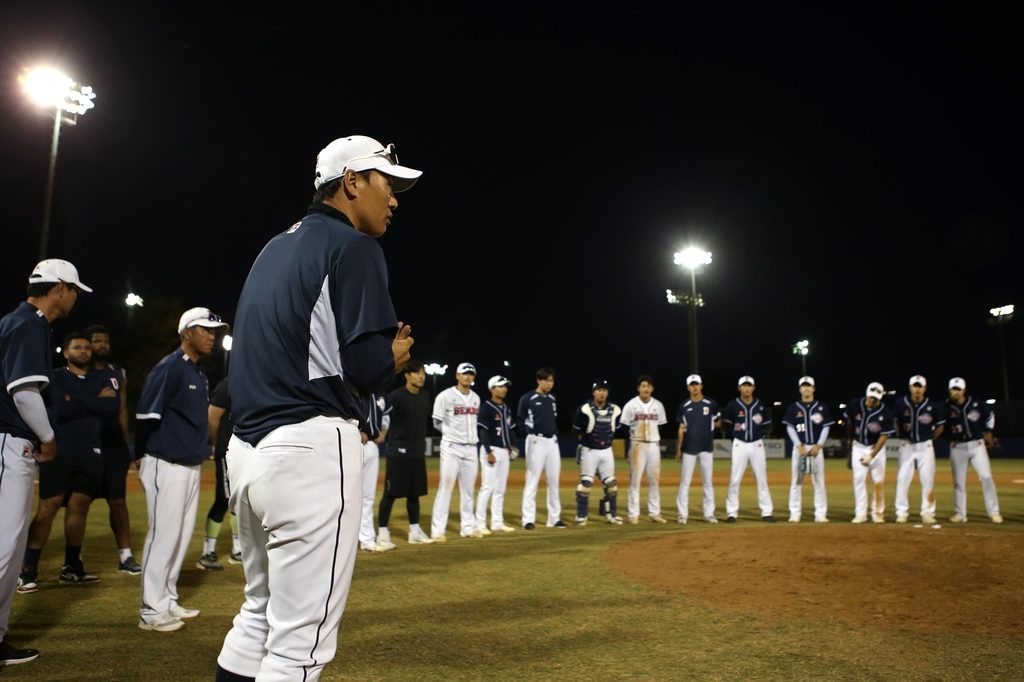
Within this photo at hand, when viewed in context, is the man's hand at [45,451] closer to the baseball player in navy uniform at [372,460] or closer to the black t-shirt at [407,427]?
the baseball player in navy uniform at [372,460]

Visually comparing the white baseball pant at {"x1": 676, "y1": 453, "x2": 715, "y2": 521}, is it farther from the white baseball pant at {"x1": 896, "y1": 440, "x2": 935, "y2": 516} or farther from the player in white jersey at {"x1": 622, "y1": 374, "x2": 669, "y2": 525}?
the white baseball pant at {"x1": 896, "y1": 440, "x2": 935, "y2": 516}

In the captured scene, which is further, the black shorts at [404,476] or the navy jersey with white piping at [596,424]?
the navy jersey with white piping at [596,424]

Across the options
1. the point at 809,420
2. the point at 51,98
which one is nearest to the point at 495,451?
the point at 809,420

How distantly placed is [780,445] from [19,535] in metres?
38.7

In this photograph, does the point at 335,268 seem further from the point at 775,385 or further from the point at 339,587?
the point at 775,385

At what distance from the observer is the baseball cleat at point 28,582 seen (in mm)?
6273

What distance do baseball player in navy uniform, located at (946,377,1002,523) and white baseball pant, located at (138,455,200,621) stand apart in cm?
1156

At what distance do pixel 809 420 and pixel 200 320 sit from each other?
33.6ft

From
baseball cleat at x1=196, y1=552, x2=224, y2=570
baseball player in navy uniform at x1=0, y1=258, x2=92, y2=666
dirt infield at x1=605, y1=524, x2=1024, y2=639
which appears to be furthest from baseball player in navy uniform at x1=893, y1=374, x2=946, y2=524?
baseball player in navy uniform at x1=0, y1=258, x2=92, y2=666

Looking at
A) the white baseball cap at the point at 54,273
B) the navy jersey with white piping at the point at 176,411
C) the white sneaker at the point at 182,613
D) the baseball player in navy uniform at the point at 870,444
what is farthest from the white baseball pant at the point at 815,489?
the white baseball cap at the point at 54,273

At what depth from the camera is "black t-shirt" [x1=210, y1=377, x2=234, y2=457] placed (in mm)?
7719

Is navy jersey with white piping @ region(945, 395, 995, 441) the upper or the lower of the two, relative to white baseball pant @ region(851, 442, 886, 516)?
upper

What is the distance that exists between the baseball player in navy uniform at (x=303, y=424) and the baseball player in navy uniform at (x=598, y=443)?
9814 mm

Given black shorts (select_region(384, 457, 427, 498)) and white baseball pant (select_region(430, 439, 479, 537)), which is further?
white baseball pant (select_region(430, 439, 479, 537))
